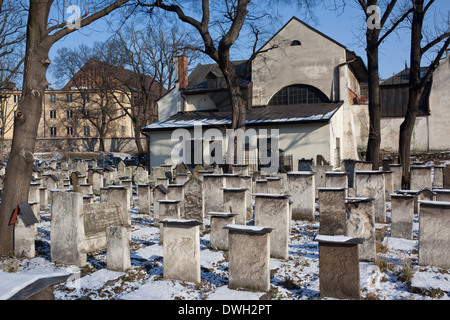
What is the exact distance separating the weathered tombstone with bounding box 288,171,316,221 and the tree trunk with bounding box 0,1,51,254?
653 cm

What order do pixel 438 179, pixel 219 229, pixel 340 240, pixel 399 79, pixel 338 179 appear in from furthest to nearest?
1. pixel 399 79
2. pixel 438 179
3. pixel 338 179
4. pixel 219 229
5. pixel 340 240

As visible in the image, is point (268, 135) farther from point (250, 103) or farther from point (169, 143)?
point (169, 143)

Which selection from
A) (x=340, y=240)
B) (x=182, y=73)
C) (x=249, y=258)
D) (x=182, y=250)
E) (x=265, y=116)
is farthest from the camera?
(x=182, y=73)

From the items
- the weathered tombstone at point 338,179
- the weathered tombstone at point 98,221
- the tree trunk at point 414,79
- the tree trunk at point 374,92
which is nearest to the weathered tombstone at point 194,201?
the weathered tombstone at point 98,221

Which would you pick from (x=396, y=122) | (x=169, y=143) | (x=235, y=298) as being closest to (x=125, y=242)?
(x=235, y=298)

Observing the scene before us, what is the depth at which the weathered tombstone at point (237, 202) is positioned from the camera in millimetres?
9117

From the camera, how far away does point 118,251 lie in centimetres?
661

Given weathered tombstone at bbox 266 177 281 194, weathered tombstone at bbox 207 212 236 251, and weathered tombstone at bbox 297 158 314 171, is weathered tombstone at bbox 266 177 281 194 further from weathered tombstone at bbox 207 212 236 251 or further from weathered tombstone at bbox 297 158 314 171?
weathered tombstone at bbox 297 158 314 171

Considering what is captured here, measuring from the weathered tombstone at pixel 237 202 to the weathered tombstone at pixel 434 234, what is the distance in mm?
3848

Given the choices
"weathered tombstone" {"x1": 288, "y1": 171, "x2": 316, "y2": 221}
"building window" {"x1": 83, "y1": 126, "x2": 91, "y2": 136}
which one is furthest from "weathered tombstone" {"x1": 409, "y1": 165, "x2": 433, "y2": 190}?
"building window" {"x1": 83, "y1": 126, "x2": 91, "y2": 136}

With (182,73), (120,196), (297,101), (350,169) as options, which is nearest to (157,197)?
(120,196)

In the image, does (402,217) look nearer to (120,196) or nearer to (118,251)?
(118,251)

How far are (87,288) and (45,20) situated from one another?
5194mm

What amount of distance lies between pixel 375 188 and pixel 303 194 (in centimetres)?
188
